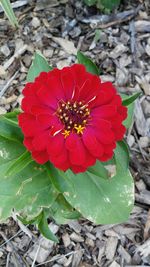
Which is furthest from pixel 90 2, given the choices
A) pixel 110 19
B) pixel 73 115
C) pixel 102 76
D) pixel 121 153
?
pixel 73 115

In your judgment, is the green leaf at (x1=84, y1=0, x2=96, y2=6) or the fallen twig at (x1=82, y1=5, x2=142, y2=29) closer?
the green leaf at (x1=84, y1=0, x2=96, y2=6)

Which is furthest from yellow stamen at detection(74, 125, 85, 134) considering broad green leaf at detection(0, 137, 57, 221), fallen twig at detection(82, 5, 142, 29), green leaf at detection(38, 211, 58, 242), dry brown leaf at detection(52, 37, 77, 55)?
fallen twig at detection(82, 5, 142, 29)

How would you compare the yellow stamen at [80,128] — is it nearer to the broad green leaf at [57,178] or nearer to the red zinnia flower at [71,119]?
the red zinnia flower at [71,119]

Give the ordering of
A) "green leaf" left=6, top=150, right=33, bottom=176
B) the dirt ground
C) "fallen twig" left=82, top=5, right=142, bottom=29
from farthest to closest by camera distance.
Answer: "fallen twig" left=82, top=5, right=142, bottom=29, the dirt ground, "green leaf" left=6, top=150, right=33, bottom=176

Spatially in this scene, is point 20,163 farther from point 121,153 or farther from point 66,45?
point 66,45

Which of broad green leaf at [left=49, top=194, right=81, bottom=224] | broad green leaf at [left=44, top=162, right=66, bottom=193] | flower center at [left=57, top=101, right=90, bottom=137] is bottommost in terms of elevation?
broad green leaf at [left=49, top=194, right=81, bottom=224]

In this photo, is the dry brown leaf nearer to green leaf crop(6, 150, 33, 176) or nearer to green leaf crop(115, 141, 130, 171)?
green leaf crop(115, 141, 130, 171)

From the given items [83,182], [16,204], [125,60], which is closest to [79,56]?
[83,182]

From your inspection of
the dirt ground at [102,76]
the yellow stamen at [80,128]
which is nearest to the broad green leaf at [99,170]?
the yellow stamen at [80,128]
